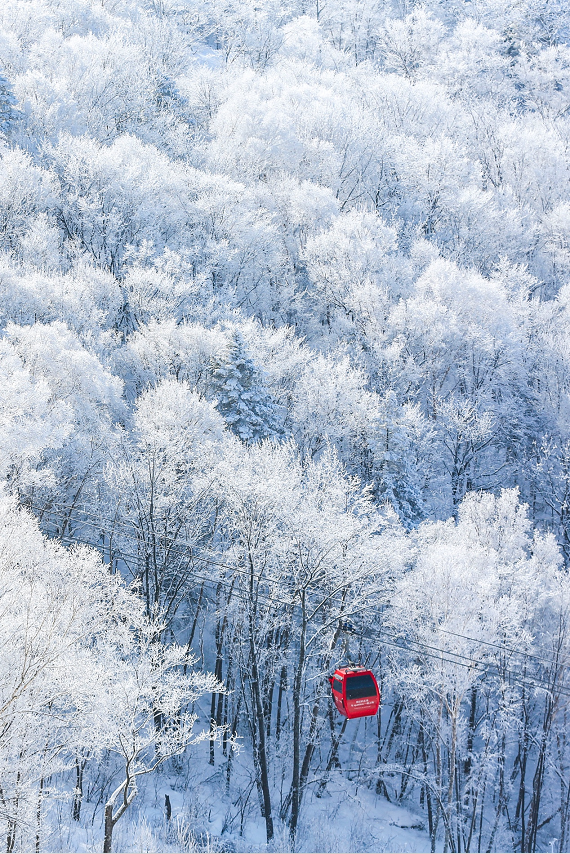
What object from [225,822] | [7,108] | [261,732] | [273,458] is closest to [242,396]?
[273,458]

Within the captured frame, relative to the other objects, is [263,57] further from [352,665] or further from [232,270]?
[352,665]

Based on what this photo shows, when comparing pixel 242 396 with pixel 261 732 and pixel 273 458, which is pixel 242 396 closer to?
pixel 273 458

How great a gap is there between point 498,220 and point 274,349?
21515 millimetres

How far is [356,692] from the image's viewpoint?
53.0 ft

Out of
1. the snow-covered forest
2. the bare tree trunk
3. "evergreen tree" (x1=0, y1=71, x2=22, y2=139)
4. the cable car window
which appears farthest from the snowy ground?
"evergreen tree" (x1=0, y1=71, x2=22, y2=139)

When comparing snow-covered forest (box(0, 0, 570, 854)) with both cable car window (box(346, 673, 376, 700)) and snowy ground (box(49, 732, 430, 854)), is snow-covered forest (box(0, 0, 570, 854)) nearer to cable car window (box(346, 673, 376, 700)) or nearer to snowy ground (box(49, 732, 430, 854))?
snowy ground (box(49, 732, 430, 854))

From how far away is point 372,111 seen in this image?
192 feet

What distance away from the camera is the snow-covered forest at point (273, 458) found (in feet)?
64.4

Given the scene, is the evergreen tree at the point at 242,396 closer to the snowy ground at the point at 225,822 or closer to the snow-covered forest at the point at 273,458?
the snow-covered forest at the point at 273,458

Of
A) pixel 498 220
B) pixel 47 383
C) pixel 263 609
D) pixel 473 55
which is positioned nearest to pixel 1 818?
pixel 263 609

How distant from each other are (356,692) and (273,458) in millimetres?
9508

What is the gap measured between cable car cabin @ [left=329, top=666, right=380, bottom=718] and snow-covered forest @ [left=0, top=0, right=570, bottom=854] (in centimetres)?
268

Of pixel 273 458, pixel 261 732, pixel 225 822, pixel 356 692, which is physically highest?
pixel 273 458

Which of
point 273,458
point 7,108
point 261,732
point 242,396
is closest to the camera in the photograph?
point 261,732
